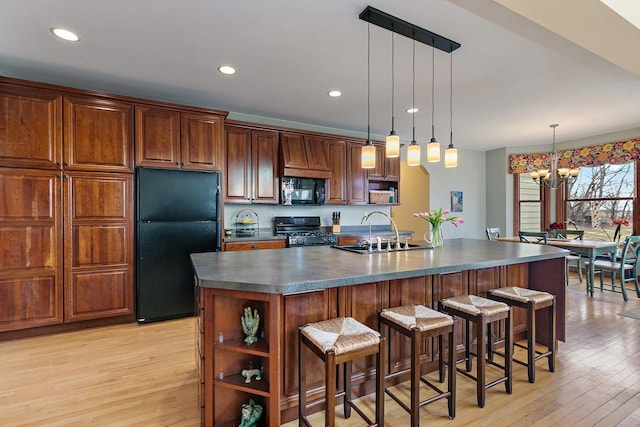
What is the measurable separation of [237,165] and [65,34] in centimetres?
212

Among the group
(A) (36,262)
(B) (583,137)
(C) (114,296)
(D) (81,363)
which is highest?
(B) (583,137)

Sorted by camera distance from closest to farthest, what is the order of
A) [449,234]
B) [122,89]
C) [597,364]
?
[597,364] < [122,89] < [449,234]

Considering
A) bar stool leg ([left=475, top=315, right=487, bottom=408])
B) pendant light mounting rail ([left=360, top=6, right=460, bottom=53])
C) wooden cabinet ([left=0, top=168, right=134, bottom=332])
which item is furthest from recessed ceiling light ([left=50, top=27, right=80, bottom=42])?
bar stool leg ([left=475, top=315, right=487, bottom=408])

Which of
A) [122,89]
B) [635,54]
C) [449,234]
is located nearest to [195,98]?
[122,89]

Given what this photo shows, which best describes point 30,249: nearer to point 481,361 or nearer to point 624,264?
point 481,361

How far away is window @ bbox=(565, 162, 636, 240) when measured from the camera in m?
5.49

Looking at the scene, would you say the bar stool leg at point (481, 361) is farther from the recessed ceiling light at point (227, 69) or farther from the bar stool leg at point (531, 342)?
the recessed ceiling light at point (227, 69)

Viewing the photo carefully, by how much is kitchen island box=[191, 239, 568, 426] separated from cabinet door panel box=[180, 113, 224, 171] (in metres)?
1.62

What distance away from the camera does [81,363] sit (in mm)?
2541

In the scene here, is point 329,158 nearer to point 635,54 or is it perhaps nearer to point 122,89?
point 122,89

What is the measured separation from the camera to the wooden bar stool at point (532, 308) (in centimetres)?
217

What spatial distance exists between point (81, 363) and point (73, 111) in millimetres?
2339

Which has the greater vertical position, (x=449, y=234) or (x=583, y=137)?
(x=583, y=137)

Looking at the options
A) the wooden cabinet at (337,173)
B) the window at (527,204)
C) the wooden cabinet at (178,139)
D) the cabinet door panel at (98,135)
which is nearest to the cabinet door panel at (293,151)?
the wooden cabinet at (337,173)
